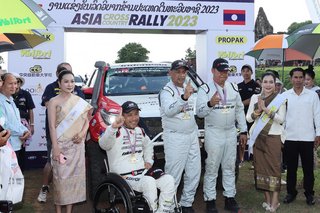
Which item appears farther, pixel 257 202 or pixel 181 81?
pixel 257 202

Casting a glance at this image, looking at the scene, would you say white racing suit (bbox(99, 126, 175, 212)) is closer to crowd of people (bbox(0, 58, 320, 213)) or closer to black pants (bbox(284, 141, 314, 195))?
crowd of people (bbox(0, 58, 320, 213))

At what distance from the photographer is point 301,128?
604 centimetres

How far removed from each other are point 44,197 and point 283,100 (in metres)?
3.64

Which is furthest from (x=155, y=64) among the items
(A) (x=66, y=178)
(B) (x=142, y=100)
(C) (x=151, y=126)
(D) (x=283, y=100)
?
(A) (x=66, y=178)

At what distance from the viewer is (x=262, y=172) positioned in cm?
575

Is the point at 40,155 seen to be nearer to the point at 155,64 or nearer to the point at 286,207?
the point at 155,64

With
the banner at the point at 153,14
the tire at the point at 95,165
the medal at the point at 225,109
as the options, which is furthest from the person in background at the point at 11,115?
the banner at the point at 153,14

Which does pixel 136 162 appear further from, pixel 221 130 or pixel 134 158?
pixel 221 130

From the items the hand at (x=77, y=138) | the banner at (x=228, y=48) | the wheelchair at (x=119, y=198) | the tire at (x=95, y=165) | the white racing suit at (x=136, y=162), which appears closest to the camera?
the wheelchair at (x=119, y=198)

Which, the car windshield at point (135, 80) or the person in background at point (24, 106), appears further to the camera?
the person in background at point (24, 106)

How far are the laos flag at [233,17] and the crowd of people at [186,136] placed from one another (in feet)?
11.6

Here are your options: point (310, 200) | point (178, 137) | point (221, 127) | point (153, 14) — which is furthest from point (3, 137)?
point (153, 14)

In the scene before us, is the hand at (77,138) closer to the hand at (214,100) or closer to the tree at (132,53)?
the hand at (214,100)

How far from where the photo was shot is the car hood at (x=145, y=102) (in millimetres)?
5840
